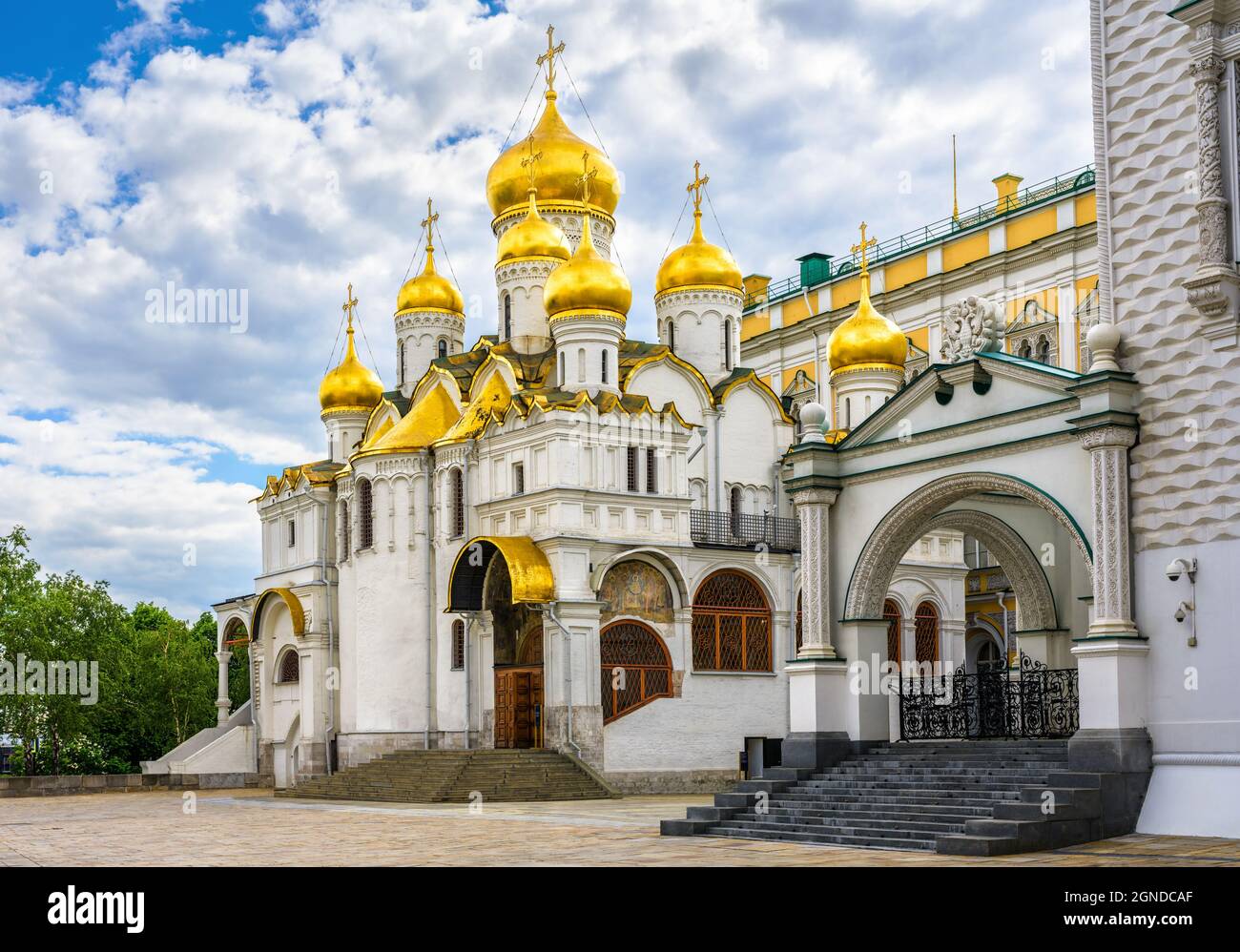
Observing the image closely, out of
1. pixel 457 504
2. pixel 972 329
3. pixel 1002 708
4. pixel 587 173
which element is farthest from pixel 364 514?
pixel 1002 708

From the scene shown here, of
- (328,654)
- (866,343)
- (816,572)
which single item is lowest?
(328,654)

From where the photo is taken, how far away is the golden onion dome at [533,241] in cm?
3222

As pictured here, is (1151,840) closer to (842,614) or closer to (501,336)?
(842,614)

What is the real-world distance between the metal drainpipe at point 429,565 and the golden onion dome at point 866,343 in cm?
911

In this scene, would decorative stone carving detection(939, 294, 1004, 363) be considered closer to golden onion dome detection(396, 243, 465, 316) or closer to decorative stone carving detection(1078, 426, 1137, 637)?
decorative stone carving detection(1078, 426, 1137, 637)

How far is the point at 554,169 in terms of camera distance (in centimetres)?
3331

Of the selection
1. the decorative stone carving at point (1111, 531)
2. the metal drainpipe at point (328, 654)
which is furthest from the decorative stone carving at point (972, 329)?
the metal drainpipe at point (328, 654)

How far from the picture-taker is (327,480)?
3416cm

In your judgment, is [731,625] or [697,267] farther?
[697,267]

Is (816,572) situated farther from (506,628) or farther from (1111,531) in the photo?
(506,628)

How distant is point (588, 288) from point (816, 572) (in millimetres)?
12744

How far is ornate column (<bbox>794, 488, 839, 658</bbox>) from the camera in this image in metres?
17.3

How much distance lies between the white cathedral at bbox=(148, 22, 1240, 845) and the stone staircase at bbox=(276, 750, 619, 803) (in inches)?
29.1
